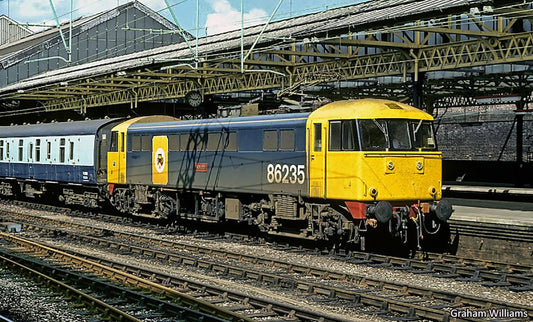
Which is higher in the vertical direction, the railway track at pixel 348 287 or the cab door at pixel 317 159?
the cab door at pixel 317 159

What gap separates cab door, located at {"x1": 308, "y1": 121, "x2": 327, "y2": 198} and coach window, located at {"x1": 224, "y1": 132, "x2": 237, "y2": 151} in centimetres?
333

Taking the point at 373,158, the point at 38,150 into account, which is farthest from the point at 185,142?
the point at 38,150

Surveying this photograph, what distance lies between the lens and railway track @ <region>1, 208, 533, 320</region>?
39.4 feet

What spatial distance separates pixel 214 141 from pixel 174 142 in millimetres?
2228

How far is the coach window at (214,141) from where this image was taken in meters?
21.7

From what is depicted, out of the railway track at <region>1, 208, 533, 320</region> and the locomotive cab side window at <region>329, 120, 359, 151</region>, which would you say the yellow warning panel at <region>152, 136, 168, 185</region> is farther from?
the locomotive cab side window at <region>329, 120, 359, 151</region>

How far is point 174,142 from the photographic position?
77.3ft

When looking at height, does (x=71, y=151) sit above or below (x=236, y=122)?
below

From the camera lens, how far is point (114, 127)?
1065 inches

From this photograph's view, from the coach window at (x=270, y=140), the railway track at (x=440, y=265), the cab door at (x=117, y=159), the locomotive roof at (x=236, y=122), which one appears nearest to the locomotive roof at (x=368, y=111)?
the locomotive roof at (x=236, y=122)

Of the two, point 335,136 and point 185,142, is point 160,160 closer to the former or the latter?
point 185,142

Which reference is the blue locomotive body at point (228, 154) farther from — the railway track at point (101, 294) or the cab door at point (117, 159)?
the railway track at point (101, 294)

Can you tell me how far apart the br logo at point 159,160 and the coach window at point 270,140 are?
540cm

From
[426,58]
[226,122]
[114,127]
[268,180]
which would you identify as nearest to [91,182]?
[114,127]
